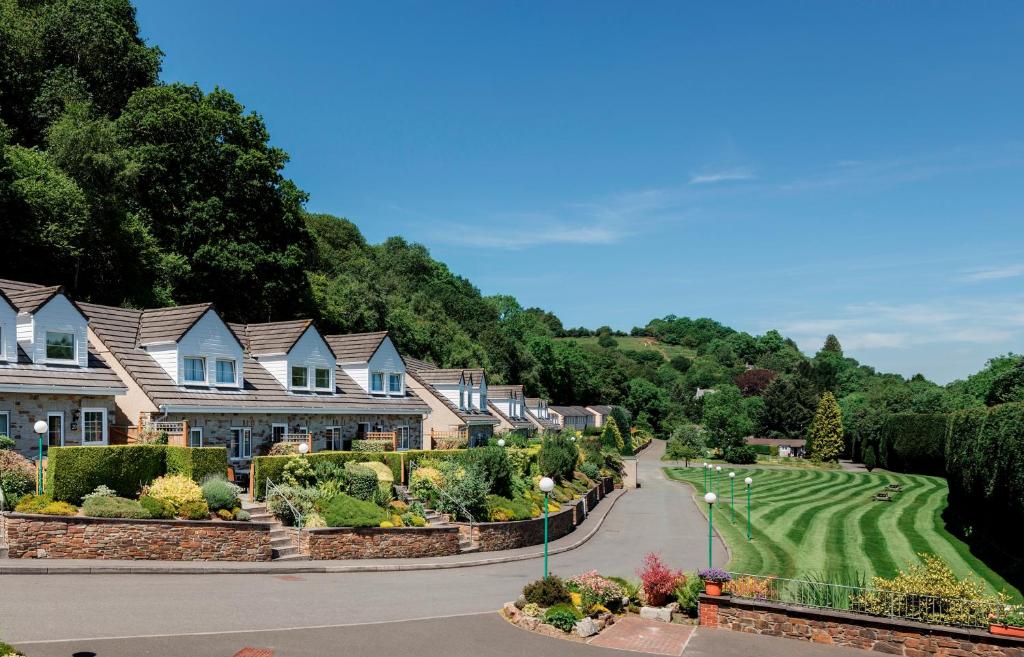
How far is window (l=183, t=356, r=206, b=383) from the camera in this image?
2992 cm

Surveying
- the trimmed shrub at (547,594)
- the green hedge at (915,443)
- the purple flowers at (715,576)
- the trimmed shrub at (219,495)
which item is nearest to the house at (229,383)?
the trimmed shrub at (219,495)

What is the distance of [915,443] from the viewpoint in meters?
79.7

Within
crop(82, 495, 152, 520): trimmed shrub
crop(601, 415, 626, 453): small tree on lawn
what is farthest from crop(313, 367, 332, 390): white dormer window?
crop(601, 415, 626, 453): small tree on lawn

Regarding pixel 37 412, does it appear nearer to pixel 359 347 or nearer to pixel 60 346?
pixel 60 346

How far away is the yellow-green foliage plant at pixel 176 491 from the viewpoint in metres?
23.2

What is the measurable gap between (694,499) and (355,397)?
29.2m

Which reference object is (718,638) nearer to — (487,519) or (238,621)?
(238,621)

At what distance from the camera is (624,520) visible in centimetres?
4466

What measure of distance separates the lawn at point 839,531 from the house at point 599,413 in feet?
165

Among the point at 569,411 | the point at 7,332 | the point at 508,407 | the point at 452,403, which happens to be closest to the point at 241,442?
the point at 7,332

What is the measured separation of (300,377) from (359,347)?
18.6 feet

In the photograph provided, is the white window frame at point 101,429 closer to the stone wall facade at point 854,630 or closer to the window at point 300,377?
the window at point 300,377

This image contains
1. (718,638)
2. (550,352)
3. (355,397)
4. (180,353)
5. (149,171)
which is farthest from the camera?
(550,352)

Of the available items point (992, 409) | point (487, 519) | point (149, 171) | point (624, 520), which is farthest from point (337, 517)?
point (149, 171)
